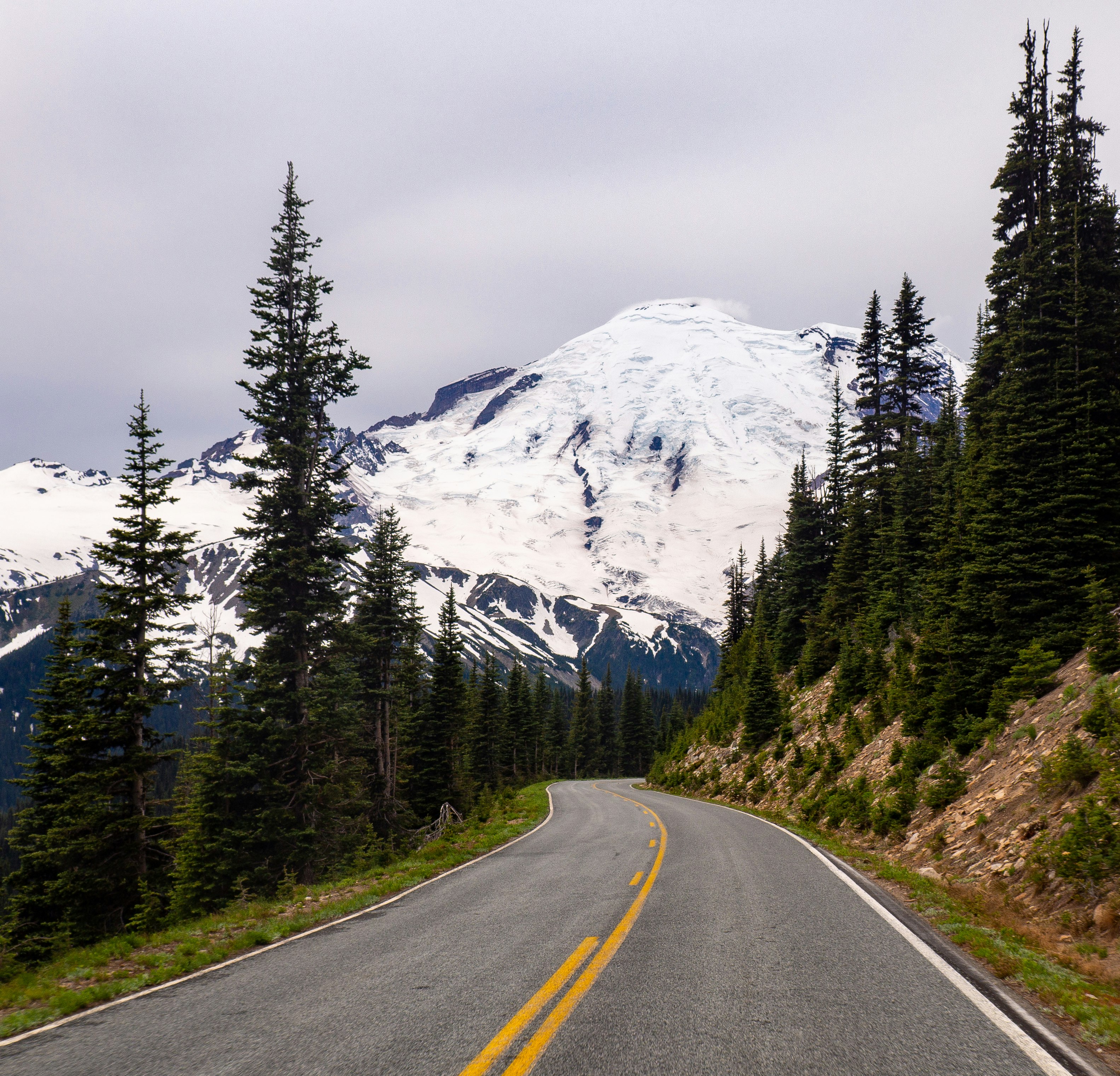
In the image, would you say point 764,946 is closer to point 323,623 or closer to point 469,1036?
point 469,1036

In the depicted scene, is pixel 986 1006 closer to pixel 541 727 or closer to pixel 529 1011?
pixel 529 1011

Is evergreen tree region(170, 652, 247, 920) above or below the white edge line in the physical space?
below

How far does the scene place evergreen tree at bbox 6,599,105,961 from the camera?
61.9ft

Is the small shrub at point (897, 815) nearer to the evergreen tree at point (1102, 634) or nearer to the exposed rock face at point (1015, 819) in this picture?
the exposed rock face at point (1015, 819)

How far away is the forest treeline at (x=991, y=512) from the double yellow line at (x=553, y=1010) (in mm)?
8915

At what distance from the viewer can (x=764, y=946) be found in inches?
285

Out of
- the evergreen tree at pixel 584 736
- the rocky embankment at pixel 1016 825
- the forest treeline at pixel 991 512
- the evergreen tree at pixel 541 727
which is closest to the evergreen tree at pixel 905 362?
the forest treeline at pixel 991 512

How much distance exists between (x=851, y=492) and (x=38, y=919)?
44098mm

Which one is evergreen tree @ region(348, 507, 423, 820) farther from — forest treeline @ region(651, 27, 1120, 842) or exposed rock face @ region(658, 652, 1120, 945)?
exposed rock face @ region(658, 652, 1120, 945)

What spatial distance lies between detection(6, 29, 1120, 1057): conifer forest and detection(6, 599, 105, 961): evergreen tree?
94mm

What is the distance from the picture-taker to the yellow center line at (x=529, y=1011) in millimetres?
4465

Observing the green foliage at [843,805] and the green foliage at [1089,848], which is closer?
the green foliage at [1089,848]

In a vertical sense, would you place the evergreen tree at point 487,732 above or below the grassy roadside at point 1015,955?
below

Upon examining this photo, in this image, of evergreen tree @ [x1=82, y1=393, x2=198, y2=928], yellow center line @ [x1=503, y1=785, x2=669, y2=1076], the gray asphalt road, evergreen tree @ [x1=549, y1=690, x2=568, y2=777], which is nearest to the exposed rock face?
the gray asphalt road
